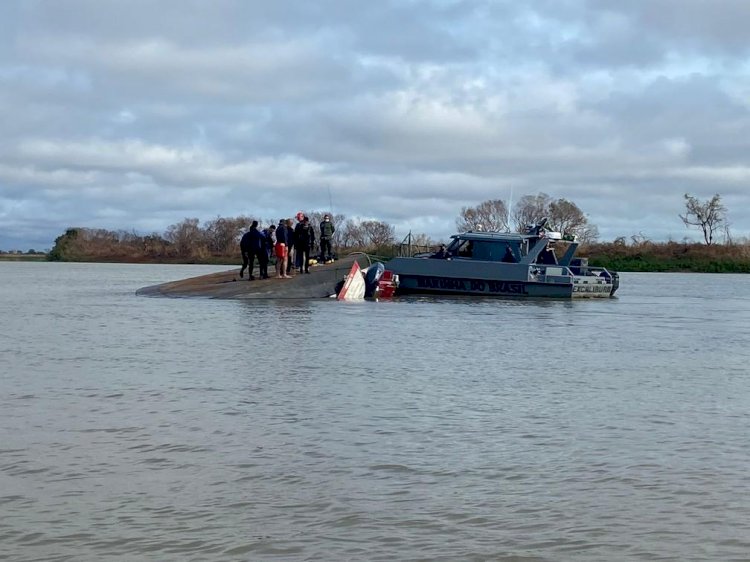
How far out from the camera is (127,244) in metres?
108

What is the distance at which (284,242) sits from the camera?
3016 cm

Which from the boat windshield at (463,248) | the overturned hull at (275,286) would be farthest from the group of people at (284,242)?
the boat windshield at (463,248)

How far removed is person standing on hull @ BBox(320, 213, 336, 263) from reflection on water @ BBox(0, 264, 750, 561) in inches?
499

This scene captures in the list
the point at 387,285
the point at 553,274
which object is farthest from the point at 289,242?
the point at 553,274

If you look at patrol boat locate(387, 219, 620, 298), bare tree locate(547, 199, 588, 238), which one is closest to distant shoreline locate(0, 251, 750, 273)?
bare tree locate(547, 199, 588, 238)

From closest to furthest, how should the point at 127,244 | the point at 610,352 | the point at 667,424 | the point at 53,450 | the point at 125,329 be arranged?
1. the point at 53,450
2. the point at 667,424
3. the point at 610,352
4. the point at 125,329
5. the point at 127,244

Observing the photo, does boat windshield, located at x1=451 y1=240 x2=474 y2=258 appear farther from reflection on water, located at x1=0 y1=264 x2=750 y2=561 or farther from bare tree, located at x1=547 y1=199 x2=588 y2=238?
bare tree, located at x1=547 y1=199 x2=588 y2=238

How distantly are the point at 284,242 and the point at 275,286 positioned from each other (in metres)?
1.29

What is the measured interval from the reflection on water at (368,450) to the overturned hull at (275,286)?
11.3m

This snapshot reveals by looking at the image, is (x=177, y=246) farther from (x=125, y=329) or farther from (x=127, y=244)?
(x=125, y=329)

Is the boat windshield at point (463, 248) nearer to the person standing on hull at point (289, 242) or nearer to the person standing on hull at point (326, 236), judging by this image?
the person standing on hull at point (326, 236)

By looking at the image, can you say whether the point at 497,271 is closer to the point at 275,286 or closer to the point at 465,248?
the point at 465,248

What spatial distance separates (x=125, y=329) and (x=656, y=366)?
34.7 ft

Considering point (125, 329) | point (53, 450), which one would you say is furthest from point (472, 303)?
point (53, 450)
